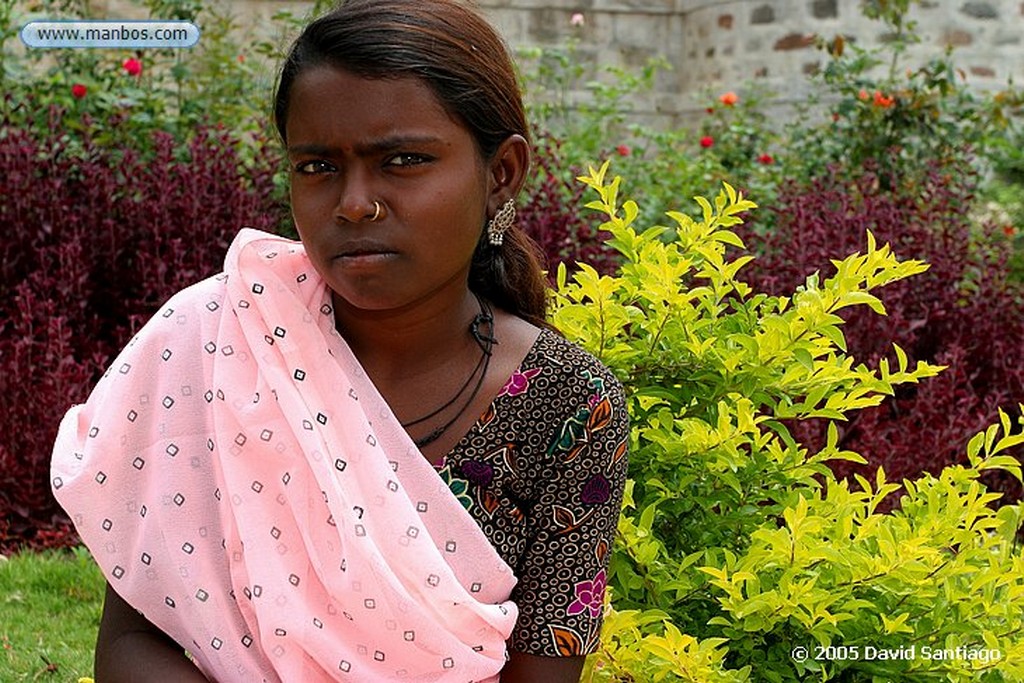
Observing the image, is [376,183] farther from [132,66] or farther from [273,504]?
[132,66]

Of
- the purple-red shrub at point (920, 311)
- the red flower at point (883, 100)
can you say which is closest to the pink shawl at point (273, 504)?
the purple-red shrub at point (920, 311)

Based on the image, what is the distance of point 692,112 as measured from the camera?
1110cm

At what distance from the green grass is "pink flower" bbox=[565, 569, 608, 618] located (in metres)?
1.73

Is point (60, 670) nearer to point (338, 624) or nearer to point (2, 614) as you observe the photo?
point (2, 614)

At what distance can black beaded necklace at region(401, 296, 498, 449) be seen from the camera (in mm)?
2127

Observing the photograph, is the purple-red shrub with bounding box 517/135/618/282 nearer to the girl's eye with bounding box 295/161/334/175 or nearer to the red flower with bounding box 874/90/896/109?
the red flower with bounding box 874/90/896/109

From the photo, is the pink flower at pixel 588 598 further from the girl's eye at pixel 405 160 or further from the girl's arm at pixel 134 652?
the girl's eye at pixel 405 160

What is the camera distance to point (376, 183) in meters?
1.98

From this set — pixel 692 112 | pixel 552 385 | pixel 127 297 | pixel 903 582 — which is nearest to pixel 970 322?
pixel 127 297

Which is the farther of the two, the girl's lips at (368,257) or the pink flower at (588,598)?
the pink flower at (588,598)

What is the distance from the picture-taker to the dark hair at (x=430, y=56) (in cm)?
199

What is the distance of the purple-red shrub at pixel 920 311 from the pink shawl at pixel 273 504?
9.36 ft

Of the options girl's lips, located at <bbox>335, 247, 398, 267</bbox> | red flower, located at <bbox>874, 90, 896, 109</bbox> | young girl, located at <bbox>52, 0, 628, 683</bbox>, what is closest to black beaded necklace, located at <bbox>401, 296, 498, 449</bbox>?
young girl, located at <bbox>52, 0, 628, 683</bbox>

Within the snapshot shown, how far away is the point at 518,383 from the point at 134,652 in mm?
652
